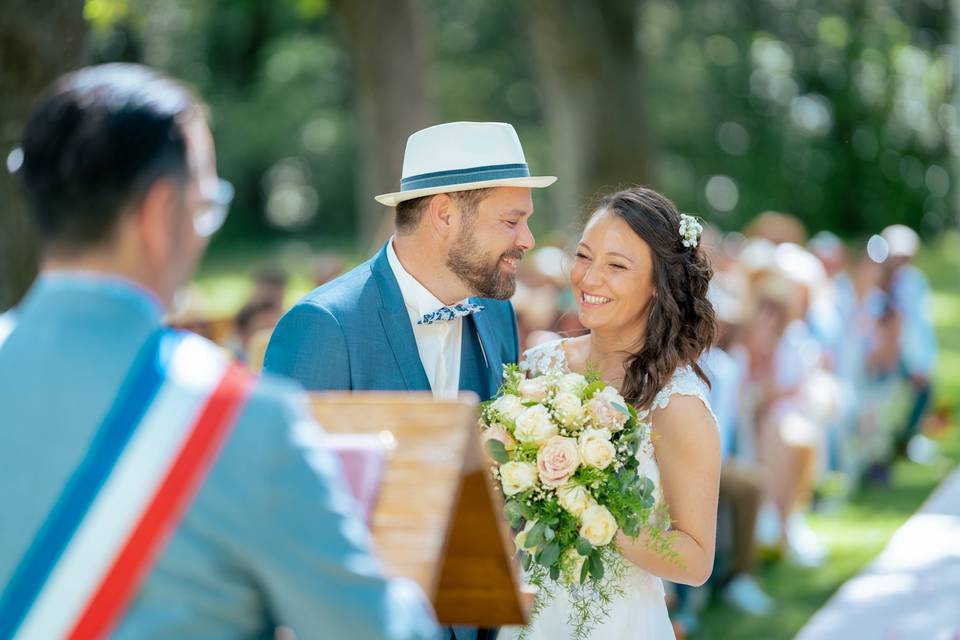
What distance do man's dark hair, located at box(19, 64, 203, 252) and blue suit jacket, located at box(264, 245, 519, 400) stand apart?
1704 mm

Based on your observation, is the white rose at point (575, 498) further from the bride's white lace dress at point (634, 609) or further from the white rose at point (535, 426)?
the bride's white lace dress at point (634, 609)

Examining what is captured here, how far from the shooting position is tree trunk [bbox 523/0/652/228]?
14.1 m

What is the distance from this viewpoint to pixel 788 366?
10016 millimetres

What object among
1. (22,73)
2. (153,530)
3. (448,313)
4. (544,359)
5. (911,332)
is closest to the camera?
(153,530)

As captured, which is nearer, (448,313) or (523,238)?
(448,313)

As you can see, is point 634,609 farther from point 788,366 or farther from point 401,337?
point 788,366

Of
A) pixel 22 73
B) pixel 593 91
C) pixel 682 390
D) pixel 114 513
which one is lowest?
pixel 593 91

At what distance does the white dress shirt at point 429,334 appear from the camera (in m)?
4.10

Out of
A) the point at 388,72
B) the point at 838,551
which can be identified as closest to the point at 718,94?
the point at 388,72

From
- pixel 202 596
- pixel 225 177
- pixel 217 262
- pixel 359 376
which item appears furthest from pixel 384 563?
pixel 225 177

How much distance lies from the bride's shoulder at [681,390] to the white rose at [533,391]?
53 centimetres

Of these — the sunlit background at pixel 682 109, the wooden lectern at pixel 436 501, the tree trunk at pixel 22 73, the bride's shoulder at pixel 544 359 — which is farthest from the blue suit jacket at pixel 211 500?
the sunlit background at pixel 682 109

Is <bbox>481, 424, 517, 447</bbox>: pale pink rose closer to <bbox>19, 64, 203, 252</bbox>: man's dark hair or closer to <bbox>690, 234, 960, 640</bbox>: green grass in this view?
<bbox>19, 64, 203, 252</bbox>: man's dark hair

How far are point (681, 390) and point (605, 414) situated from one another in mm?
547
